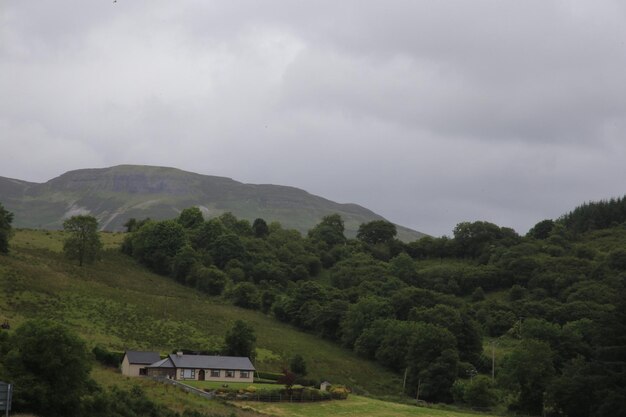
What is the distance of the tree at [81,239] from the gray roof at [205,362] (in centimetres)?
3646

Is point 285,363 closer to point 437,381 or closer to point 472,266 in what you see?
point 437,381

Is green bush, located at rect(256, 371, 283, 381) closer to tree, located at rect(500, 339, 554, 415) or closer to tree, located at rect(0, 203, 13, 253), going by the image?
tree, located at rect(500, 339, 554, 415)

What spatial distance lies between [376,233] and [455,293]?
131ft

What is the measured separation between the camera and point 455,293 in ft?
368

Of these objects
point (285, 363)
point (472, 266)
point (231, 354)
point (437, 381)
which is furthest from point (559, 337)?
point (472, 266)

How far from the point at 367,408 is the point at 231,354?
19548 millimetres

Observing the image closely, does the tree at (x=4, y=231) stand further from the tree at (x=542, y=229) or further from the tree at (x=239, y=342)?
the tree at (x=542, y=229)

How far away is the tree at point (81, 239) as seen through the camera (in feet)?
306

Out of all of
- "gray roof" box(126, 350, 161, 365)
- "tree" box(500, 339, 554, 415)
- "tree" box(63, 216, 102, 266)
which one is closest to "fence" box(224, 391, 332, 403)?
"gray roof" box(126, 350, 161, 365)

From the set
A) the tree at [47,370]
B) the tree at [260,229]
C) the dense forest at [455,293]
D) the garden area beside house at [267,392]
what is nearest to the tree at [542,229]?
the dense forest at [455,293]

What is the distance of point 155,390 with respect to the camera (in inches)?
1954

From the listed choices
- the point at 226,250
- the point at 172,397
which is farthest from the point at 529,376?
the point at 226,250

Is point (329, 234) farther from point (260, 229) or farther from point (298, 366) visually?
point (298, 366)

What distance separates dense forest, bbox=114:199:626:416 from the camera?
6350 cm
